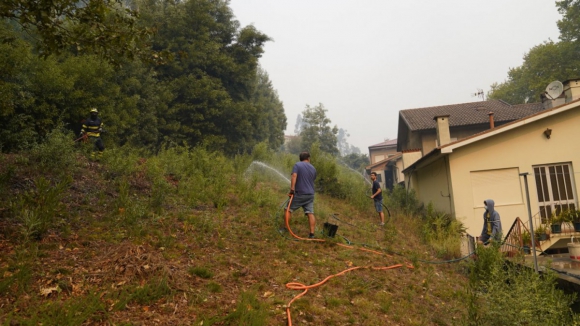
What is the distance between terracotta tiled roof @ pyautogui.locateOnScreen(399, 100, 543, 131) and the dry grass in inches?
678

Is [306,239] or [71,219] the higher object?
[71,219]

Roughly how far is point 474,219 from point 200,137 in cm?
1483

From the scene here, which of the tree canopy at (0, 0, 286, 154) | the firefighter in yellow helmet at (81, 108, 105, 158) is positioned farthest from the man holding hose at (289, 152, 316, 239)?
the firefighter in yellow helmet at (81, 108, 105, 158)

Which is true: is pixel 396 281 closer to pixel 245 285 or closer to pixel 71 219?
pixel 245 285

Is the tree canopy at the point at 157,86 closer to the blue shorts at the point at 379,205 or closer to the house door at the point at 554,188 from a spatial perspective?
the blue shorts at the point at 379,205

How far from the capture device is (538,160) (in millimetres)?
11586

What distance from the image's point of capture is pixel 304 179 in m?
7.13

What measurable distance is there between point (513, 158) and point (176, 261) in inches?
473

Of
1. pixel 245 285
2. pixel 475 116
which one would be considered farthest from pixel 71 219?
pixel 475 116

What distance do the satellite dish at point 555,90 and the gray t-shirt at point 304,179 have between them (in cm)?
1267

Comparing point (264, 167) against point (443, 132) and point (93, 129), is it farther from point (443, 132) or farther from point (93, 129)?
point (443, 132)

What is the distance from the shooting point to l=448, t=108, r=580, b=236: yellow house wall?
1148 cm

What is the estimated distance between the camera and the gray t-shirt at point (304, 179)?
705cm

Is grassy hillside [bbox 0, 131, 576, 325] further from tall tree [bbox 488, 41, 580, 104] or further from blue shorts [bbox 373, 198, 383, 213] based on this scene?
tall tree [bbox 488, 41, 580, 104]
